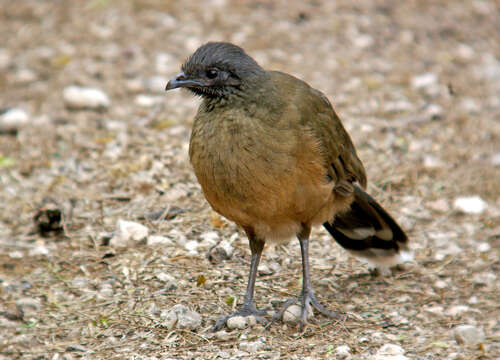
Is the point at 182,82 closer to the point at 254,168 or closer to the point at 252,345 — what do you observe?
the point at 254,168

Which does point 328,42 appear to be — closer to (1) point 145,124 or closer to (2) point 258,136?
(1) point 145,124

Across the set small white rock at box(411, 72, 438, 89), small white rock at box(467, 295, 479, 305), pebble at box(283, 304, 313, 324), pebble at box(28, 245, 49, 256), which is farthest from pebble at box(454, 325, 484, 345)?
small white rock at box(411, 72, 438, 89)

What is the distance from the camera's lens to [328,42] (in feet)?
32.3

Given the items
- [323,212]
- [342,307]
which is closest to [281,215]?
[323,212]

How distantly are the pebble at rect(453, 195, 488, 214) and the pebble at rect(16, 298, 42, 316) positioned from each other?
4.00 meters

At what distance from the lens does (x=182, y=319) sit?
5.00 meters

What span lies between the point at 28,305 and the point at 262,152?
2260mm

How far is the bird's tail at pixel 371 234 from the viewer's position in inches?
231

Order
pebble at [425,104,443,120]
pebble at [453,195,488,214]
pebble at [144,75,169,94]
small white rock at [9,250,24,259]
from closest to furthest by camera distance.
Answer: small white rock at [9,250,24,259] < pebble at [453,195,488,214] < pebble at [425,104,443,120] < pebble at [144,75,169,94]

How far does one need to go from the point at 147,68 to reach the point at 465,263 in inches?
198

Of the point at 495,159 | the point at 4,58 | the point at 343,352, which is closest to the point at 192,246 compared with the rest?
the point at 343,352

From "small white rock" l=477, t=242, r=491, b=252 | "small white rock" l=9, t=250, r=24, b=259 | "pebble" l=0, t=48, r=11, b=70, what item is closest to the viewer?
"small white rock" l=9, t=250, r=24, b=259

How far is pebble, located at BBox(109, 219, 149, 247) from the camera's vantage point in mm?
6062

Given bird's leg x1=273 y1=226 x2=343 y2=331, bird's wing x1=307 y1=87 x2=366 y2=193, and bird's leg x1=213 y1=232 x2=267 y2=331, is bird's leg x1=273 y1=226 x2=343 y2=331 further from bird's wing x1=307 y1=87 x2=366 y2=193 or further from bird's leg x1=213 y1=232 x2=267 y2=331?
bird's wing x1=307 y1=87 x2=366 y2=193
